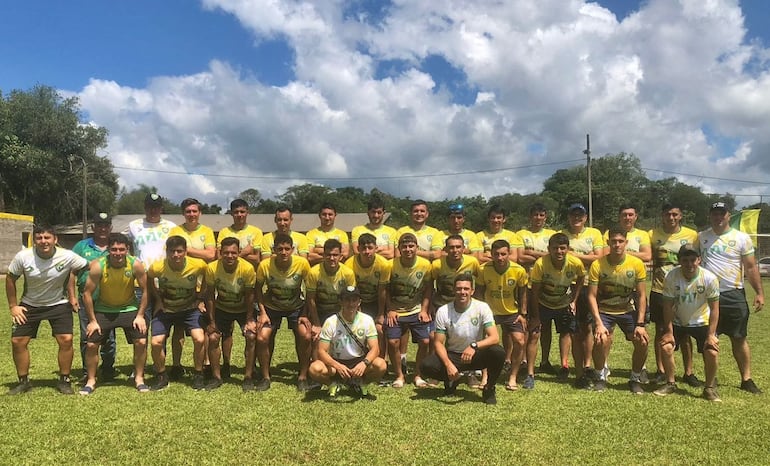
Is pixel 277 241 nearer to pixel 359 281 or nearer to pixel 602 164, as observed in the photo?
pixel 359 281

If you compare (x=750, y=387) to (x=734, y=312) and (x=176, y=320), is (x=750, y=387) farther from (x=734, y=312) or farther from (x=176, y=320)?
(x=176, y=320)

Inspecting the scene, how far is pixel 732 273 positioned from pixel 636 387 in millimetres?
1935

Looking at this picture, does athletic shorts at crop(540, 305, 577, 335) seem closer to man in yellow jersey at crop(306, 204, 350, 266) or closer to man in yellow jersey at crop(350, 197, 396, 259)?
man in yellow jersey at crop(350, 197, 396, 259)

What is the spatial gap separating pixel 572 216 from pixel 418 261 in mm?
2219

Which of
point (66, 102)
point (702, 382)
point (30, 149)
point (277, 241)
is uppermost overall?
Result: point (66, 102)

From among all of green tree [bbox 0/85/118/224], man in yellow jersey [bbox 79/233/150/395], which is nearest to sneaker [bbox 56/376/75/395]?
man in yellow jersey [bbox 79/233/150/395]

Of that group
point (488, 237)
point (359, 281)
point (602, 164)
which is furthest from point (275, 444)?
point (602, 164)

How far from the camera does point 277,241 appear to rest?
6512 millimetres

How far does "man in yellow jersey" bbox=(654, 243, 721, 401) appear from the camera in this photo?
613 centimetres

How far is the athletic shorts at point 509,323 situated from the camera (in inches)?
259

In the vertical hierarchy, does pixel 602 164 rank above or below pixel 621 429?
above

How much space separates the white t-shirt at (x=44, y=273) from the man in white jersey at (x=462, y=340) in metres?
4.39

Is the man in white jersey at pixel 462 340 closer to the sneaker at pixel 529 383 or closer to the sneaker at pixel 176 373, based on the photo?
the sneaker at pixel 529 383

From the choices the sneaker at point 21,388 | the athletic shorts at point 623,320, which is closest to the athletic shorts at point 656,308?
the athletic shorts at point 623,320
